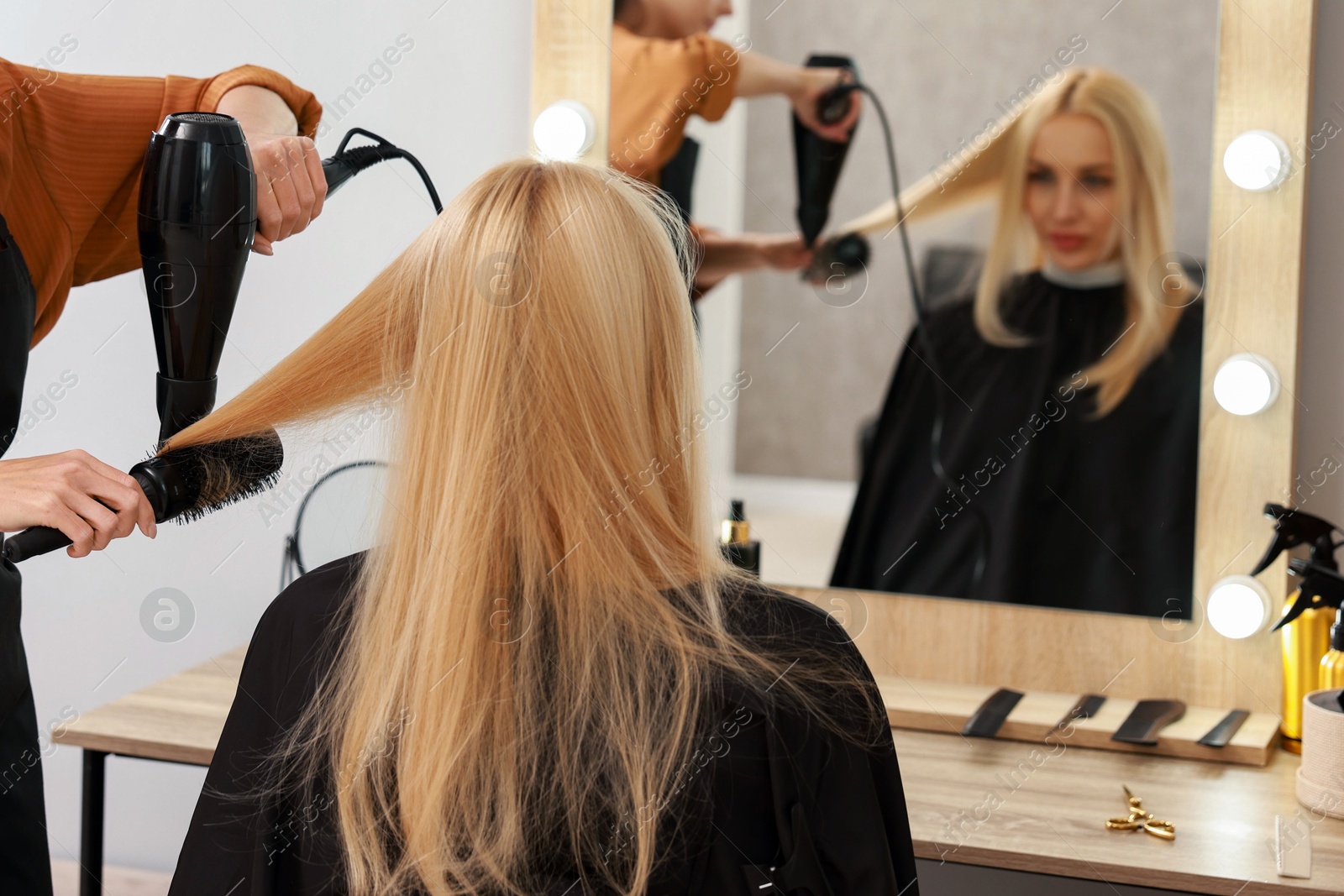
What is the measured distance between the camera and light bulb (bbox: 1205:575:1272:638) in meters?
1.33

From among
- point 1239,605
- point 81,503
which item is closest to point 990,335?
point 1239,605

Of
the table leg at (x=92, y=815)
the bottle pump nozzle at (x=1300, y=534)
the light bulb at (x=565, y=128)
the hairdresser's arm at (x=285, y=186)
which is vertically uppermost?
the light bulb at (x=565, y=128)

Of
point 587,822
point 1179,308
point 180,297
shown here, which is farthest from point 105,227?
point 1179,308

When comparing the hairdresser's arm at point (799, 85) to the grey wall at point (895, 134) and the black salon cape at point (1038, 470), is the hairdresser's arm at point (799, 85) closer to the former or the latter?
the grey wall at point (895, 134)

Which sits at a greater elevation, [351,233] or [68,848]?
[351,233]

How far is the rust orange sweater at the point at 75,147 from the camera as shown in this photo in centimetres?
113

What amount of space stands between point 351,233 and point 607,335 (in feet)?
3.25

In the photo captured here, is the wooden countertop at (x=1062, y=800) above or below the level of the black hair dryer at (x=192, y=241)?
below

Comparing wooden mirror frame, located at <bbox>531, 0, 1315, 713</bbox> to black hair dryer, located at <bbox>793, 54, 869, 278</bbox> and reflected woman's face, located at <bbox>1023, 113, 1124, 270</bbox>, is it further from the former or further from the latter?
black hair dryer, located at <bbox>793, 54, 869, 278</bbox>

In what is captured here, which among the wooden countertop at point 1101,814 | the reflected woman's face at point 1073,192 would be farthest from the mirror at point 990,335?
the wooden countertop at point 1101,814

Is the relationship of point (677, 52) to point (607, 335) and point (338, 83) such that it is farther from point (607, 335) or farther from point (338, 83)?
point (607, 335)

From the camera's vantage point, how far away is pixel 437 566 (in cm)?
77

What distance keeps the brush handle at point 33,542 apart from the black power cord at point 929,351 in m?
0.93

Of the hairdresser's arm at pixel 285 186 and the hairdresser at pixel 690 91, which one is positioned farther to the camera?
the hairdresser at pixel 690 91
